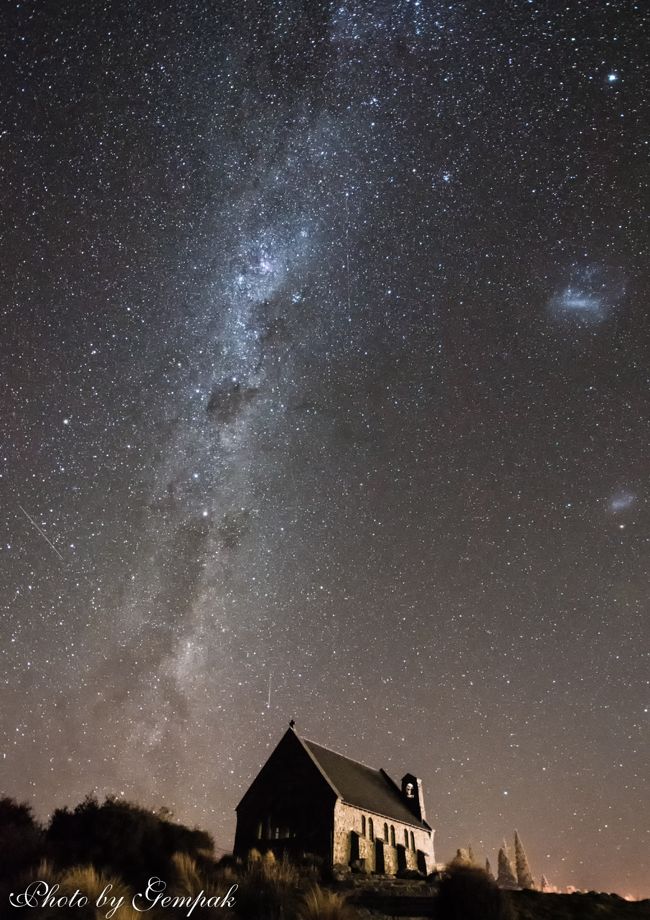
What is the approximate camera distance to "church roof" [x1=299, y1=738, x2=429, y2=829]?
33.1 m

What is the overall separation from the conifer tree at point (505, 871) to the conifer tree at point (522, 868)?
103 centimetres

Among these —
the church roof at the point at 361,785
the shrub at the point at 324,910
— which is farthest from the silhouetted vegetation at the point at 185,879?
the church roof at the point at 361,785

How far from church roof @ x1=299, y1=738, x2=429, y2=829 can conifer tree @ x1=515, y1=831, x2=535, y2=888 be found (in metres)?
65.9

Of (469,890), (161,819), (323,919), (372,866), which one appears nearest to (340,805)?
(372,866)

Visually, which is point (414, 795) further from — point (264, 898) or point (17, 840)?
point (264, 898)

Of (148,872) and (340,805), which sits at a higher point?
(340,805)

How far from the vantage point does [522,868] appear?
91.9 m

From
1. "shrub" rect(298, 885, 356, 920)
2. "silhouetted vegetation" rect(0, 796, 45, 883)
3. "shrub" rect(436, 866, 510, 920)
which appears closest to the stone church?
"silhouetted vegetation" rect(0, 796, 45, 883)

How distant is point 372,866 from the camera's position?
99.6ft

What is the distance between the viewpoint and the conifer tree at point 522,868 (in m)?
89.9

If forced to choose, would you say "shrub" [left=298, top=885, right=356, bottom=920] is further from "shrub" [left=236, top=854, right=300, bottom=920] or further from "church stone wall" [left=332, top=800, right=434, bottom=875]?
"church stone wall" [left=332, top=800, right=434, bottom=875]

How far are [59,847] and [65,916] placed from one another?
956cm

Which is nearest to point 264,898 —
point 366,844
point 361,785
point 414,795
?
point 366,844

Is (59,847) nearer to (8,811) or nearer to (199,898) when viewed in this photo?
(8,811)
